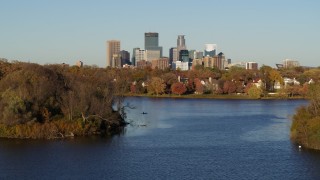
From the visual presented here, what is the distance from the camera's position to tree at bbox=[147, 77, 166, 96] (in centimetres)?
7158

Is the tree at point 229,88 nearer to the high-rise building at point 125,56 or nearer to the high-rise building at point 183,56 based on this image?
the high-rise building at point 183,56

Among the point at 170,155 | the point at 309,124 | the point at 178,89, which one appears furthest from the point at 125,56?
the point at 170,155

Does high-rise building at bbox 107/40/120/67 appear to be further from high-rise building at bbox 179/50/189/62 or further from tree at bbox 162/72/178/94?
tree at bbox 162/72/178/94

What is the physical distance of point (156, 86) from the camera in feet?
235

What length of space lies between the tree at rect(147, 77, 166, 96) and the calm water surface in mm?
36722

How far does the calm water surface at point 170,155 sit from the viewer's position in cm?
2095

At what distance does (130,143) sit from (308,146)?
9477mm

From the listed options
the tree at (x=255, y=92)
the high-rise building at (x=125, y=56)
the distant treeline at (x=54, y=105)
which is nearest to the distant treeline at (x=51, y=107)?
the distant treeline at (x=54, y=105)

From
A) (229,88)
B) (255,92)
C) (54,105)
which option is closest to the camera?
(54,105)

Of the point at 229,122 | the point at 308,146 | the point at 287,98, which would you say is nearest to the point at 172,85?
Result: the point at 287,98

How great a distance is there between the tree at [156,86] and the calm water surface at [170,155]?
3672 centimetres

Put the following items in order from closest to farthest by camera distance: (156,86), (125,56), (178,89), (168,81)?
(156,86), (178,89), (168,81), (125,56)

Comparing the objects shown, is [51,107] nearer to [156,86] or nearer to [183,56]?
[156,86]

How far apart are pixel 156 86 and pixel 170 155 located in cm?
4729
